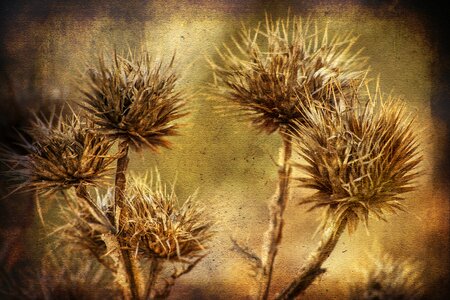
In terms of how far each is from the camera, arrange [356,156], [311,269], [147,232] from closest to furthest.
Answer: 1. [356,156]
2. [147,232]
3. [311,269]

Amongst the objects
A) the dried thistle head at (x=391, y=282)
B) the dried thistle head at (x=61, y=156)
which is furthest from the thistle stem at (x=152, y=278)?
the dried thistle head at (x=391, y=282)

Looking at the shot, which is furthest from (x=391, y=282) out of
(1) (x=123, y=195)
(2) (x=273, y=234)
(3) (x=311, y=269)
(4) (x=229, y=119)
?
(1) (x=123, y=195)

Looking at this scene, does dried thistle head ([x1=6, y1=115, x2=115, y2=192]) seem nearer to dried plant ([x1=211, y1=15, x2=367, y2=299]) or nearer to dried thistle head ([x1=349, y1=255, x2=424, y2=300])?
dried plant ([x1=211, y1=15, x2=367, y2=299])

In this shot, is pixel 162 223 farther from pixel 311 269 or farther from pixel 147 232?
pixel 311 269

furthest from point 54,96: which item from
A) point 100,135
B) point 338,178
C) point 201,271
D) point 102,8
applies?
point 338,178

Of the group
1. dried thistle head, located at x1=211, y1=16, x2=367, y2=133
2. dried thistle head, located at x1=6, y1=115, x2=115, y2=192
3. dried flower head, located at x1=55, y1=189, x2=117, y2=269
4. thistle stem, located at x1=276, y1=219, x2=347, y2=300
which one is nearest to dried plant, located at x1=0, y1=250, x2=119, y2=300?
dried flower head, located at x1=55, y1=189, x2=117, y2=269

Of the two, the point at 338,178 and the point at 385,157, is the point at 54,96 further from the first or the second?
the point at 385,157
